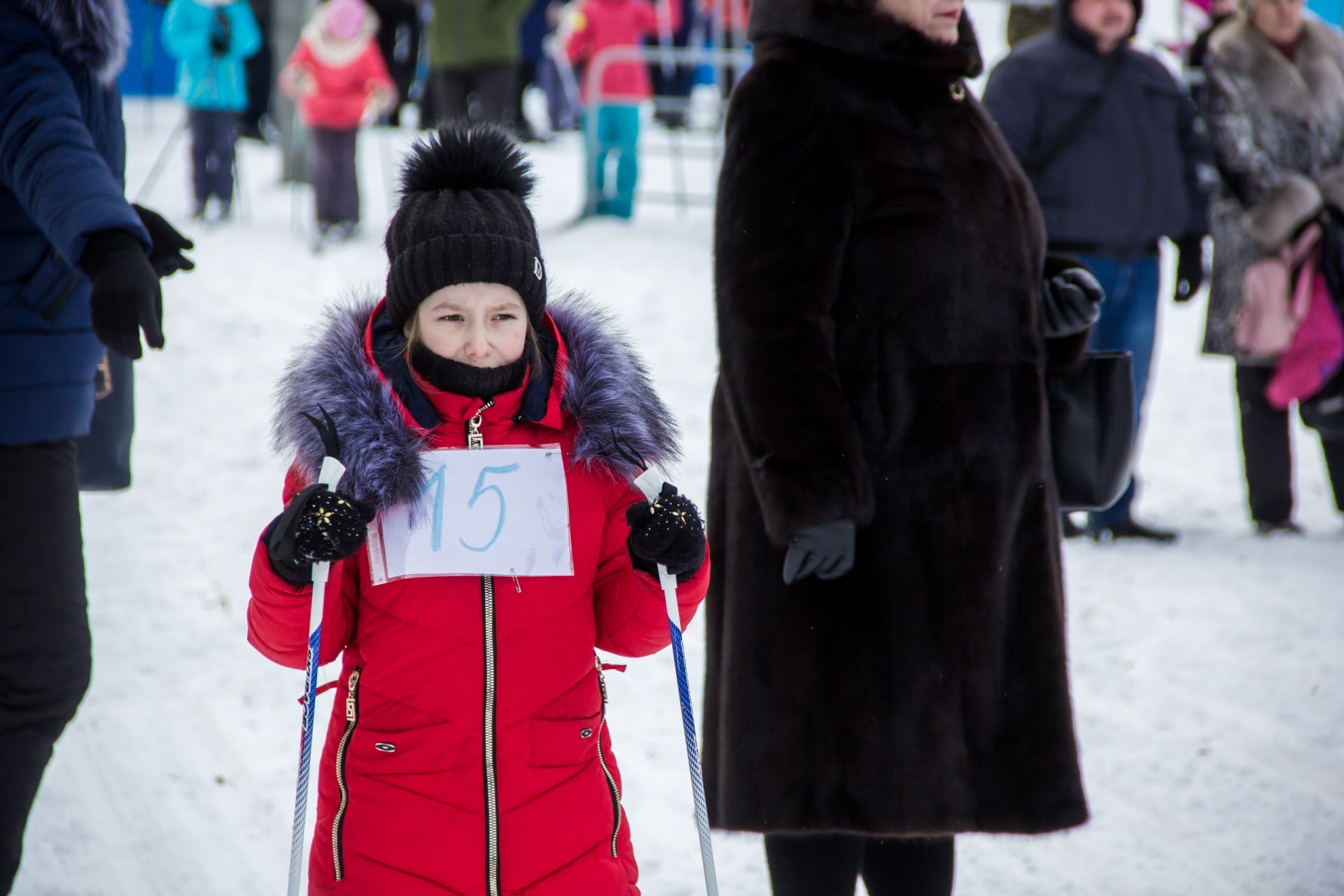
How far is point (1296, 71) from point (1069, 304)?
373 centimetres

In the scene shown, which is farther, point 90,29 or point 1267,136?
point 1267,136

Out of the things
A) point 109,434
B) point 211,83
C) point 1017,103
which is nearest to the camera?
point 109,434

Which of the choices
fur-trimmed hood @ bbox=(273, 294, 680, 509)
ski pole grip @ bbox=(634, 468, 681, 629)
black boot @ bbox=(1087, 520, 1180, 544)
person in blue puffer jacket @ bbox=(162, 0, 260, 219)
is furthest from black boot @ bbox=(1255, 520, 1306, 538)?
person in blue puffer jacket @ bbox=(162, 0, 260, 219)

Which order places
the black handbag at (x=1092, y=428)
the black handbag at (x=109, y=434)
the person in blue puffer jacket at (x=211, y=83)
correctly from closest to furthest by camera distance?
the black handbag at (x=1092, y=428)
the black handbag at (x=109, y=434)
the person in blue puffer jacket at (x=211, y=83)

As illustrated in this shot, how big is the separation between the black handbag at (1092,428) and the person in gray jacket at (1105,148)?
2.71 metres

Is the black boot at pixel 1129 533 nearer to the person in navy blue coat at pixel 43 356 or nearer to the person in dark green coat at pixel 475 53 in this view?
the person in navy blue coat at pixel 43 356

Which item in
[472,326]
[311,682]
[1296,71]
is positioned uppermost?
[1296,71]

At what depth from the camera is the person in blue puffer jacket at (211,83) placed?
11.3 metres

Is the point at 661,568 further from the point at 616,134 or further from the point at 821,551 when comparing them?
the point at 616,134

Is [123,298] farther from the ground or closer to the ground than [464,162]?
closer to the ground

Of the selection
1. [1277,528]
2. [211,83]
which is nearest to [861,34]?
[1277,528]

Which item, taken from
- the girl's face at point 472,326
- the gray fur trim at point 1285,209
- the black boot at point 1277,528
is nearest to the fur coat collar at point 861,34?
the girl's face at point 472,326

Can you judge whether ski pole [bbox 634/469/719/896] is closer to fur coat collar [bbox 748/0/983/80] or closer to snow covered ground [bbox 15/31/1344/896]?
snow covered ground [bbox 15/31/1344/896]

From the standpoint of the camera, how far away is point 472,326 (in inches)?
84.6
